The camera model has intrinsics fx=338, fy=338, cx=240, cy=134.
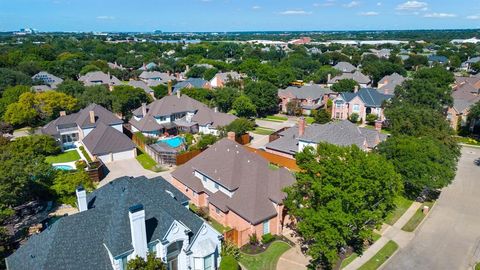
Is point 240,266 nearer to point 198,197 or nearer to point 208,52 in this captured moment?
point 198,197

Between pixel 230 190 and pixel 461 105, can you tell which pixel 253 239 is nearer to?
pixel 230 190

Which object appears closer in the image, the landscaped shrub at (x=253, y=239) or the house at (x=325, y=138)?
the landscaped shrub at (x=253, y=239)

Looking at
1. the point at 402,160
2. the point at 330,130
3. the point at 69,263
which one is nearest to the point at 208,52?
the point at 330,130

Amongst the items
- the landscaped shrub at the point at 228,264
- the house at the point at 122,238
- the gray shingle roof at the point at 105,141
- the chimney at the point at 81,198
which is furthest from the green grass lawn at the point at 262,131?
the chimney at the point at 81,198

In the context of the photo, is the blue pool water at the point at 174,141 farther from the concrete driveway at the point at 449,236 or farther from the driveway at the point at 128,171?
the concrete driveway at the point at 449,236

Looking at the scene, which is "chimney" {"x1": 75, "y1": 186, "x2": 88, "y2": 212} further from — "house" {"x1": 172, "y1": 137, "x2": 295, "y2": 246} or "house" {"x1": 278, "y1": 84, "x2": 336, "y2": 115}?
"house" {"x1": 278, "y1": 84, "x2": 336, "y2": 115}

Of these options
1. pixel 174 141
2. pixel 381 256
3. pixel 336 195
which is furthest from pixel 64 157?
pixel 381 256
